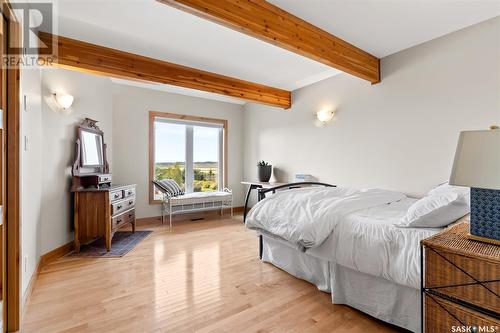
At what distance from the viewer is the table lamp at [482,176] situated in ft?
3.41

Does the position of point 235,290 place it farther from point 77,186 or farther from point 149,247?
point 77,186

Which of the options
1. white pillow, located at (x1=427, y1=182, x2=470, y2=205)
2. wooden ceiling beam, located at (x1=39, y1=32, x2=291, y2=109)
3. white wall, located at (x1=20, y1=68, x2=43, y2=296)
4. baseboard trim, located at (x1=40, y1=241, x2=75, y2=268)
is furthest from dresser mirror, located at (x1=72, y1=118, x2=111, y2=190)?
white pillow, located at (x1=427, y1=182, x2=470, y2=205)

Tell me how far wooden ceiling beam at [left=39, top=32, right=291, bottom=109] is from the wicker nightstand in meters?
3.31

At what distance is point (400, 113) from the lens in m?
Result: 3.05

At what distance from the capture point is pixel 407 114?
298 centimetres

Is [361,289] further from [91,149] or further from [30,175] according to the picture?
[91,149]

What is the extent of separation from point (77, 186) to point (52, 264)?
956mm

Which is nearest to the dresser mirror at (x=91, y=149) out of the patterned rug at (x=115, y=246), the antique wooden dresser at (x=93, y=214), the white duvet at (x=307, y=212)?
the antique wooden dresser at (x=93, y=214)

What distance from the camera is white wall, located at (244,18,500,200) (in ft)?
8.06

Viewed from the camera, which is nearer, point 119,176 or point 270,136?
point 119,176

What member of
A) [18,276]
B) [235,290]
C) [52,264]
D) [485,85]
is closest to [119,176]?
[52,264]

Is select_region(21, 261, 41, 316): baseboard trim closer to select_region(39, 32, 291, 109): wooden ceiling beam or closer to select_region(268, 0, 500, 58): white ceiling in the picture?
select_region(39, 32, 291, 109): wooden ceiling beam

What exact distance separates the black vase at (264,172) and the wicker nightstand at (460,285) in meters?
3.79

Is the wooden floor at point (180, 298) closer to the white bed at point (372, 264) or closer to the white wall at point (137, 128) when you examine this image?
the white bed at point (372, 264)
